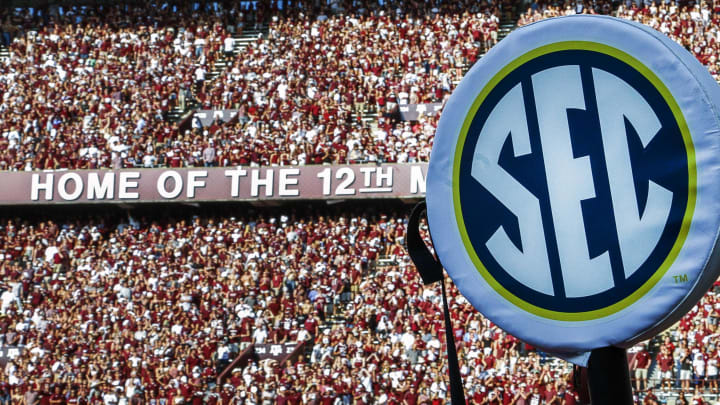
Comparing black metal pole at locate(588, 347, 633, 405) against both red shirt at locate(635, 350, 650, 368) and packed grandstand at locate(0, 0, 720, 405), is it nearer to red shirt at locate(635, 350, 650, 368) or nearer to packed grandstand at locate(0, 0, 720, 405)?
packed grandstand at locate(0, 0, 720, 405)

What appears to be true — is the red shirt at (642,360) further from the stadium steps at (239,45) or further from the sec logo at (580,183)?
the stadium steps at (239,45)

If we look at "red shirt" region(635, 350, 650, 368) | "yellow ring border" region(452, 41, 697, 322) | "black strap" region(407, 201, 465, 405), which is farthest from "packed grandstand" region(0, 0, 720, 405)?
"yellow ring border" region(452, 41, 697, 322)

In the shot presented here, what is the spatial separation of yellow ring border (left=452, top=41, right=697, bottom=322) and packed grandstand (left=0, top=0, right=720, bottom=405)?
11.2m

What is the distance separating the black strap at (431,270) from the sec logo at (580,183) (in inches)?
3.7

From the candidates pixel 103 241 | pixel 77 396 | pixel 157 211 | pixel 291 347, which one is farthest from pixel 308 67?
pixel 77 396

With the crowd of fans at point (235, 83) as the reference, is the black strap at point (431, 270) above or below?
below

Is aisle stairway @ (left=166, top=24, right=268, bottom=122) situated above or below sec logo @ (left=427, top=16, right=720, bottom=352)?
above

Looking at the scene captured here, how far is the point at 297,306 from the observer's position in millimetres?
17844

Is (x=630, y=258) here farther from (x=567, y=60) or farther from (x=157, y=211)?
(x=157, y=211)

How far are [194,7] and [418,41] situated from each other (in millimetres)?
7944

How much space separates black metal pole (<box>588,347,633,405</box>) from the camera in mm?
1591

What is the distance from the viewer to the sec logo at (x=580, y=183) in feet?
5.01

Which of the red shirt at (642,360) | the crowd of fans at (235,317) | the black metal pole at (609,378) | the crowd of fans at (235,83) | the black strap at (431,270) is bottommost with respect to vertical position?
the black metal pole at (609,378)

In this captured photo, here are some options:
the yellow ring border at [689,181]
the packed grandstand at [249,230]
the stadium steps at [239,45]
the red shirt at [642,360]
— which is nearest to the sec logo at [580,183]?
the yellow ring border at [689,181]
